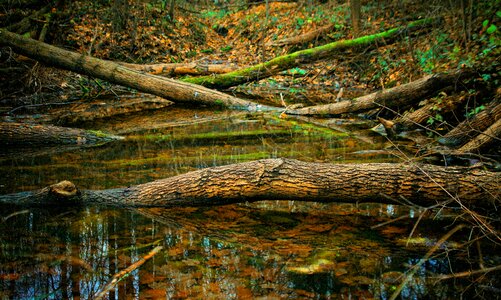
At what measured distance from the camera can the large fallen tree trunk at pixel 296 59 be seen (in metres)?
11.1

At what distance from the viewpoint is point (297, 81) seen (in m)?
14.0

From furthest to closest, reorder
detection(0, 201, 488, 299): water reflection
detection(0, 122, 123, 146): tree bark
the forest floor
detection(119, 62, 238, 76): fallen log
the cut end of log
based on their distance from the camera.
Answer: detection(119, 62, 238, 76): fallen log → the forest floor → detection(0, 122, 123, 146): tree bark → the cut end of log → detection(0, 201, 488, 299): water reflection

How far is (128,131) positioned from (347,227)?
5667mm

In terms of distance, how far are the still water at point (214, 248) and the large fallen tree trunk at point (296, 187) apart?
16 cm

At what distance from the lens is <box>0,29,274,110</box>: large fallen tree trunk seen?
9.84 m

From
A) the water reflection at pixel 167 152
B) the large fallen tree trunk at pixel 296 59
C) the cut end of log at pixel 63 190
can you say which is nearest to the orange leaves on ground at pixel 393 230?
the water reflection at pixel 167 152

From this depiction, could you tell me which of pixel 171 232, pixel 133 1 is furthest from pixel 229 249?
pixel 133 1

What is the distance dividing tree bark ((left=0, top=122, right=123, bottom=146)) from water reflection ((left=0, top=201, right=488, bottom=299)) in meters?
3.12

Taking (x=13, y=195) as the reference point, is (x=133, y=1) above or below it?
above

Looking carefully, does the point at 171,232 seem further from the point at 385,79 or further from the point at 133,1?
the point at 133,1

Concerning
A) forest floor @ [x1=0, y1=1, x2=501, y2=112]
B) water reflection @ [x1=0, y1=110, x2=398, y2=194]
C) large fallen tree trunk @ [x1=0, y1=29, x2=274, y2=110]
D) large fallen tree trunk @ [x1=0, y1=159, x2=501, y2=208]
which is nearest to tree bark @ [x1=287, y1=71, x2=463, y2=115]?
forest floor @ [x1=0, y1=1, x2=501, y2=112]

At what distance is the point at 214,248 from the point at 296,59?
836cm

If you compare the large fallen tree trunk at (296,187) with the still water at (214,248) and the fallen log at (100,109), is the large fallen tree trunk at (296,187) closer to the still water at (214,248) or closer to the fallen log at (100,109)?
the still water at (214,248)

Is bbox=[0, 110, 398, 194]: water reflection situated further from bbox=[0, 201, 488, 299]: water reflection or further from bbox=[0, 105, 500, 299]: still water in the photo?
bbox=[0, 201, 488, 299]: water reflection
